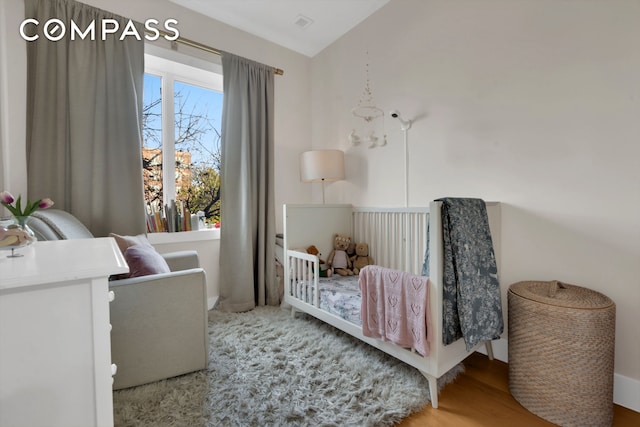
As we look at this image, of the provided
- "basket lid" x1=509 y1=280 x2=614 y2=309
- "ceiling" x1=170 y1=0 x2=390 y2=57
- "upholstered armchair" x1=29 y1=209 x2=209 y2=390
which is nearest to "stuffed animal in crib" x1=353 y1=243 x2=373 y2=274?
"basket lid" x1=509 y1=280 x2=614 y2=309

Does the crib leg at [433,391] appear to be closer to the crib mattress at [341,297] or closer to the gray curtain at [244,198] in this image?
the crib mattress at [341,297]

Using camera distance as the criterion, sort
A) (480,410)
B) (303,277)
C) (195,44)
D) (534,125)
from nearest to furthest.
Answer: (480,410) < (534,125) < (303,277) < (195,44)

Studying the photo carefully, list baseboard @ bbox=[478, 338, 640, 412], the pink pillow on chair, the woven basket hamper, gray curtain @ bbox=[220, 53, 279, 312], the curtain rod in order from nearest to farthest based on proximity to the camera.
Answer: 1. the woven basket hamper
2. baseboard @ bbox=[478, 338, 640, 412]
3. the pink pillow on chair
4. the curtain rod
5. gray curtain @ bbox=[220, 53, 279, 312]

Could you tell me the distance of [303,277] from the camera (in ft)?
7.13

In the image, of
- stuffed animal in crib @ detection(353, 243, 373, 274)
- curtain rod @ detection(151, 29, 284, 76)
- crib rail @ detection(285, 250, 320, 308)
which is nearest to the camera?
crib rail @ detection(285, 250, 320, 308)

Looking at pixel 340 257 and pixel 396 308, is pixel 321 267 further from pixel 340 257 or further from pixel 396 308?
pixel 396 308

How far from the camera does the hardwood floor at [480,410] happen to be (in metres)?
1.28

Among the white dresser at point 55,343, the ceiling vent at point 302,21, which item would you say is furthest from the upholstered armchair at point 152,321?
the ceiling vent at point 302,21

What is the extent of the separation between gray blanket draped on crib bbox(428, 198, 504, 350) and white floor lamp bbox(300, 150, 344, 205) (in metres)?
1.33

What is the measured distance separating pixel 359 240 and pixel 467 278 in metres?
1.26

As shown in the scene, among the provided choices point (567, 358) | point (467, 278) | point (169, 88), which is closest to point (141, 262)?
point (467, 278)

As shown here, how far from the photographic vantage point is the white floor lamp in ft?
8.52

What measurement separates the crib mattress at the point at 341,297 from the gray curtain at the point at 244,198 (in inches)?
29.3

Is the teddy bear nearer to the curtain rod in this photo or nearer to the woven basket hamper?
the woven basket hamper
